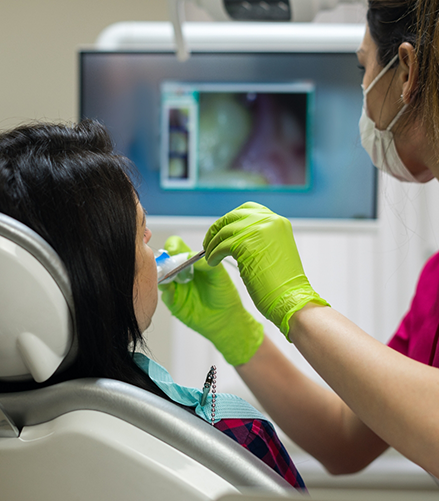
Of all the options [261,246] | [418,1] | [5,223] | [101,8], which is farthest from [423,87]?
[101,8]

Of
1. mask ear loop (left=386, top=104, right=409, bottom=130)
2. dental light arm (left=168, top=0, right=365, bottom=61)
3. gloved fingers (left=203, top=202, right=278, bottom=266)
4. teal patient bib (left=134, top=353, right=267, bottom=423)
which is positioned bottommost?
teal patient bib (left=134, top=353, right=267, bottom=423)

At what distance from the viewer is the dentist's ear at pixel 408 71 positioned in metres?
0.81

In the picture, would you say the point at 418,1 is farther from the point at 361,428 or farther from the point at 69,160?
the point at 361,428

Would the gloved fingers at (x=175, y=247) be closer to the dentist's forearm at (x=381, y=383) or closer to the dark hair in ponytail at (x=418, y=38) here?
the dentist's forearm at (x=381, y=383)

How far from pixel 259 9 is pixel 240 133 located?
0.41m

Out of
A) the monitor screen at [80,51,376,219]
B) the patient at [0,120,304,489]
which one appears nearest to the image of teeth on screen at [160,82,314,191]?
the monitor screen at [80,51,376,219]

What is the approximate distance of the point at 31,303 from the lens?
0.52m

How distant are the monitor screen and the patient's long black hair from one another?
0.93 m

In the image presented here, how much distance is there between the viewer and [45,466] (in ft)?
1.72

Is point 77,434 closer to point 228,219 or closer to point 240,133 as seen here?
point 228,219

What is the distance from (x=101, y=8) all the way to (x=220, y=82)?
0.86m

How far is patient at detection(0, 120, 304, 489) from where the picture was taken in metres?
0.61

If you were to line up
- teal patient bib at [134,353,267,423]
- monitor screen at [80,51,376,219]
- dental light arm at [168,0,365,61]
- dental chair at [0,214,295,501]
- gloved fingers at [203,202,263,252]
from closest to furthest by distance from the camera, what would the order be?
dental chair at [0,214,295,501], teal patient bib at [134,353,267,423], gloved fingers at [203,202,263,252], dental light arm at [168,0,365,61], monitor screen at [80,51,376,219]

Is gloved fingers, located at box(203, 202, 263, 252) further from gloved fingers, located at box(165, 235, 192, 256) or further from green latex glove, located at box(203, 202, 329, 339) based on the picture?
gloved fingers, located at box(165, 235, 192, 256)
